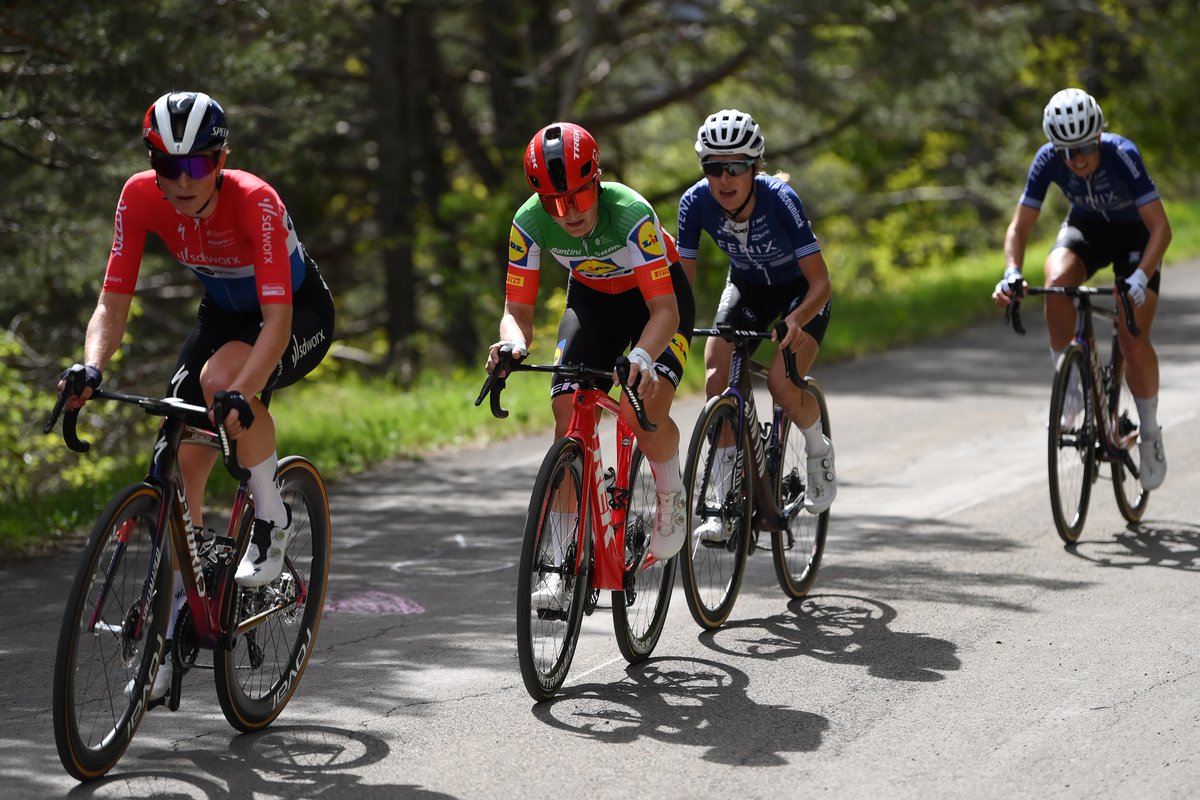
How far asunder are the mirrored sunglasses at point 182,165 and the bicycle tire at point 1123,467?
5555mm

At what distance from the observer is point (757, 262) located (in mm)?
6996

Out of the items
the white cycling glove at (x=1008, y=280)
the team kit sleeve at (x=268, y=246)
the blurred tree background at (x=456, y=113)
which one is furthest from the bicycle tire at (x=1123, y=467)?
the blurred tree background at (x=456, y=113)

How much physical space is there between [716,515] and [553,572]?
49.3 inches

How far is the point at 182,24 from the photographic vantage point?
10969 mm

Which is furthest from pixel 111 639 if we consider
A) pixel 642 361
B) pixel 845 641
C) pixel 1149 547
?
pixel 1149 547

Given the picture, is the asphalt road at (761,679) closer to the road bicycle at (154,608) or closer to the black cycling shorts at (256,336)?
the road bicycle at (154,608)

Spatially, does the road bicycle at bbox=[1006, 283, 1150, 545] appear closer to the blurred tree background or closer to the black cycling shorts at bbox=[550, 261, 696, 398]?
the black cycling shorts at bbox=[550, 261, 696, 398]

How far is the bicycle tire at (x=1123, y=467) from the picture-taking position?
844 cm

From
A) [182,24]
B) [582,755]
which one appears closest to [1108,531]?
[582,755]

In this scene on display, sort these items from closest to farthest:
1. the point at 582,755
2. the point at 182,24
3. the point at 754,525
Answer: the point at 582,755
the point at 754,525
the point at 182,24

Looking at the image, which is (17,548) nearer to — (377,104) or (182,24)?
(182,24)

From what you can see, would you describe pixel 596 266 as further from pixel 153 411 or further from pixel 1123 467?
pixel 1123 467

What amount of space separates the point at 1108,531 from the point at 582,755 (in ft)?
14.9

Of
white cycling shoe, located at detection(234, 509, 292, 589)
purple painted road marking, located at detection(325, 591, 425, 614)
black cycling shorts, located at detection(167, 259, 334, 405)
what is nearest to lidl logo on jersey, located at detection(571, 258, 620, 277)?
black cycling shorts, located at detection(167, 259, 334, 405)
